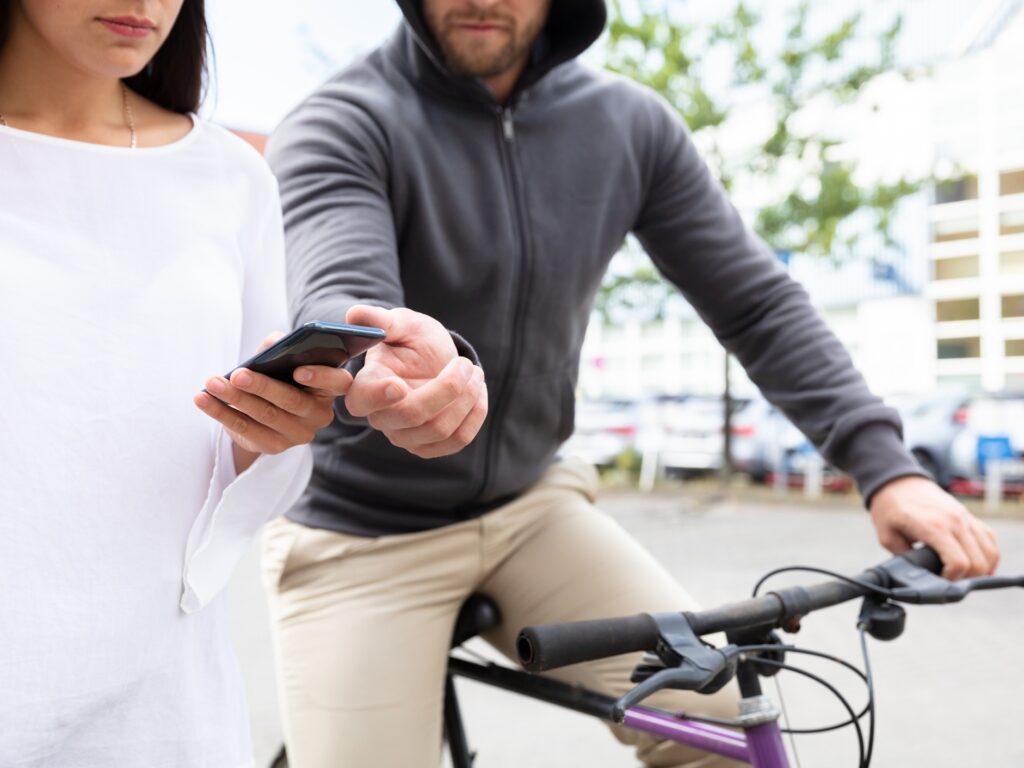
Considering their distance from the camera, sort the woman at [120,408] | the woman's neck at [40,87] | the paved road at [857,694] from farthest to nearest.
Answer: the paved road at [857,694], the woman's neck at [40,87], the woman at [120,408]

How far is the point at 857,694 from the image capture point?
4945mm

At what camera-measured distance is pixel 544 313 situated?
77.3 inches

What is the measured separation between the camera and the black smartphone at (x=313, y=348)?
3.24 ft

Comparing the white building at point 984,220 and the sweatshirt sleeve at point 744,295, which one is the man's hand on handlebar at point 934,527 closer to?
the sweatshirt sleeve at point 744,295

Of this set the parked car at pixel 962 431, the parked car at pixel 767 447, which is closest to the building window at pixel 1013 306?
the parked car at pixel 767 447

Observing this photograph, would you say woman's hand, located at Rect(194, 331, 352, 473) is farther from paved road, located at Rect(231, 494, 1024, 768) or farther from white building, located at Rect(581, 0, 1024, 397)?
white building, located at Rect(581, 0, 1024, 397)

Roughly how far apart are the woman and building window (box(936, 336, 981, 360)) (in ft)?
83.0

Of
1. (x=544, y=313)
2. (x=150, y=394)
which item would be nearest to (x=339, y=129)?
(x=544, y=313)

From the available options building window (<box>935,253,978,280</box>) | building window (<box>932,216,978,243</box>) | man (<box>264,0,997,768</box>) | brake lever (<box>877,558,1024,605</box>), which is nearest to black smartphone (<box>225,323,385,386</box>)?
man (<box>264,0,997,768</box>)

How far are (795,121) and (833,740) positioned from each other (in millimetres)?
8648

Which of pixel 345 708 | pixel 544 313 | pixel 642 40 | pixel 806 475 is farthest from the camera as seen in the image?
pixel 806 475

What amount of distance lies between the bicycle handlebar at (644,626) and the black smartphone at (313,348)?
1.35 feet

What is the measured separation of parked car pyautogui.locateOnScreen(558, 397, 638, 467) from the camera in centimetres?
1498

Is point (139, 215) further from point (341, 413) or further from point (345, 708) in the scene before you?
point (345, 708)
